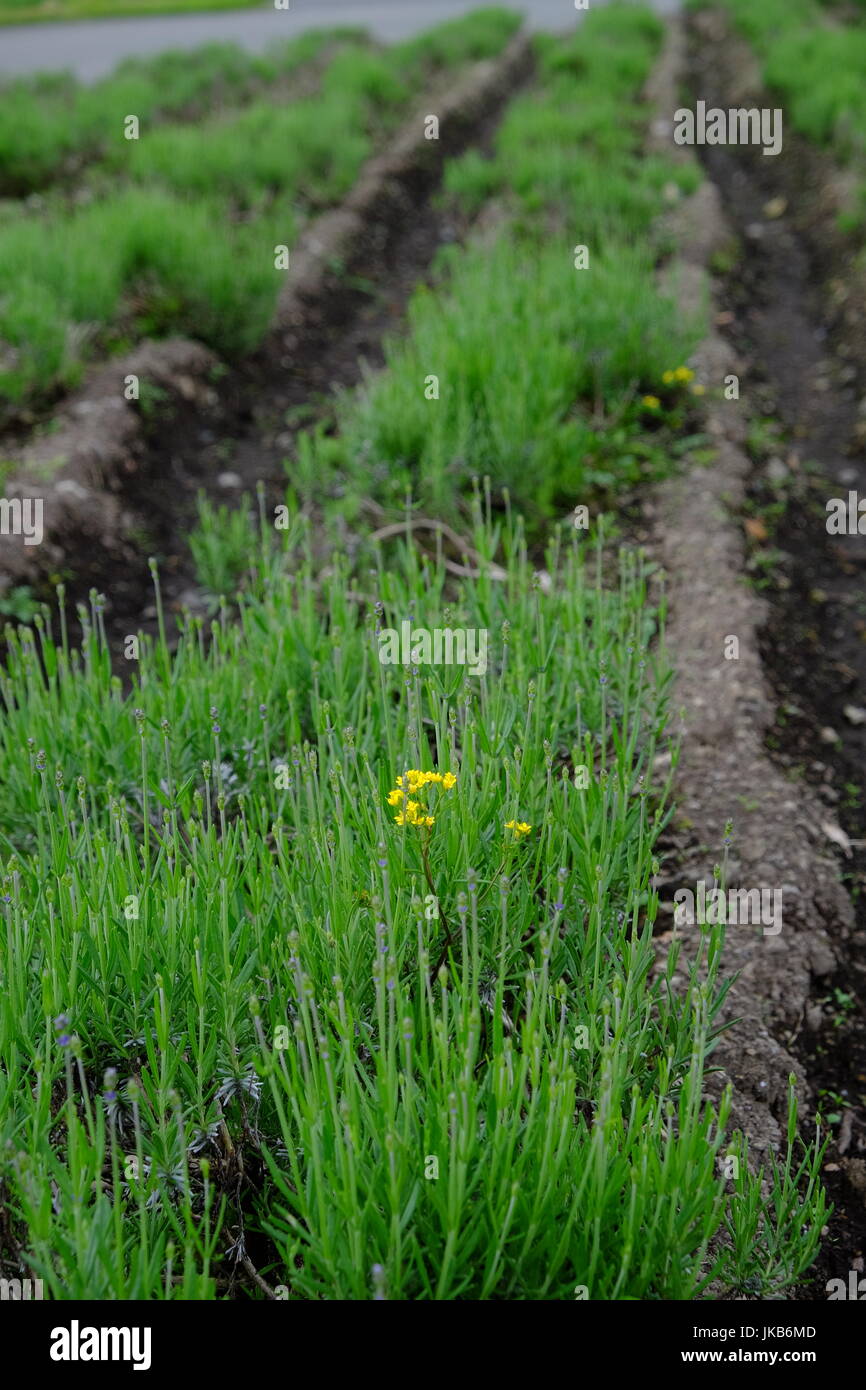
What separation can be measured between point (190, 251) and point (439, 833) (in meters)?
4.81

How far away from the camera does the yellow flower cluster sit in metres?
2.08

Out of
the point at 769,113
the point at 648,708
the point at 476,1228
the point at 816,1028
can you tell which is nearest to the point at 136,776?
the point at 648,708

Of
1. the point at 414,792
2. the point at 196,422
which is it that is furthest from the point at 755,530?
the point at 196,422

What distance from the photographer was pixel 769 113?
427 inches
